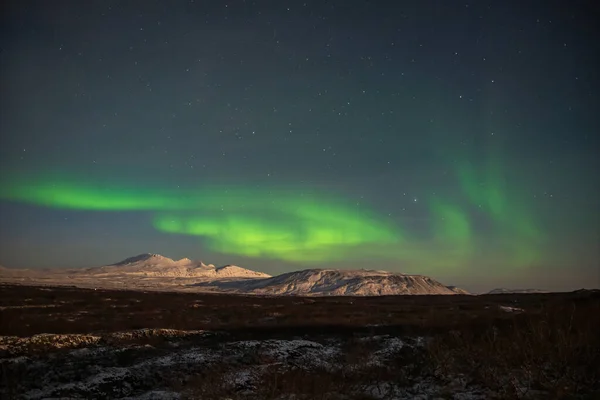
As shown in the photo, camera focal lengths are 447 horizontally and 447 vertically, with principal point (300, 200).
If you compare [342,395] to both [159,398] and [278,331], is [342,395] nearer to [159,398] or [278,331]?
[159,398]

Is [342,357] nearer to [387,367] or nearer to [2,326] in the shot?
[387,367]

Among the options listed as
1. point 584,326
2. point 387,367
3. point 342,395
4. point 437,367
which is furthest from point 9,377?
point 584,326

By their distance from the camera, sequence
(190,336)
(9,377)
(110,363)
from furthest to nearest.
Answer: (190,336), (110,363), (9,377)

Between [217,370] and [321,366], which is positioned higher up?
[321,366]

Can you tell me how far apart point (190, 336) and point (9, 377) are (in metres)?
10.7

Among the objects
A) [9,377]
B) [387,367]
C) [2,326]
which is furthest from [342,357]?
[2,326]

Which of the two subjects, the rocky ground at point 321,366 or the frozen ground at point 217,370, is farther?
the frozen ground at point 217,370

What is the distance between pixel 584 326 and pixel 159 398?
14.3 m

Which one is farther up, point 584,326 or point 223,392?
point 584,326

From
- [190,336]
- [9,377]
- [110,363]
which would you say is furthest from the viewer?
[190,336]

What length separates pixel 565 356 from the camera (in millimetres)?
12438

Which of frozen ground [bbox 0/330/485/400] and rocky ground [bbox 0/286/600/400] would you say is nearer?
rocky ground [bbox 0/286/600/400]

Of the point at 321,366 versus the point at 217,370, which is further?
the point at 321,366

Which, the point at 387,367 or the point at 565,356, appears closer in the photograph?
the point at 565,356
